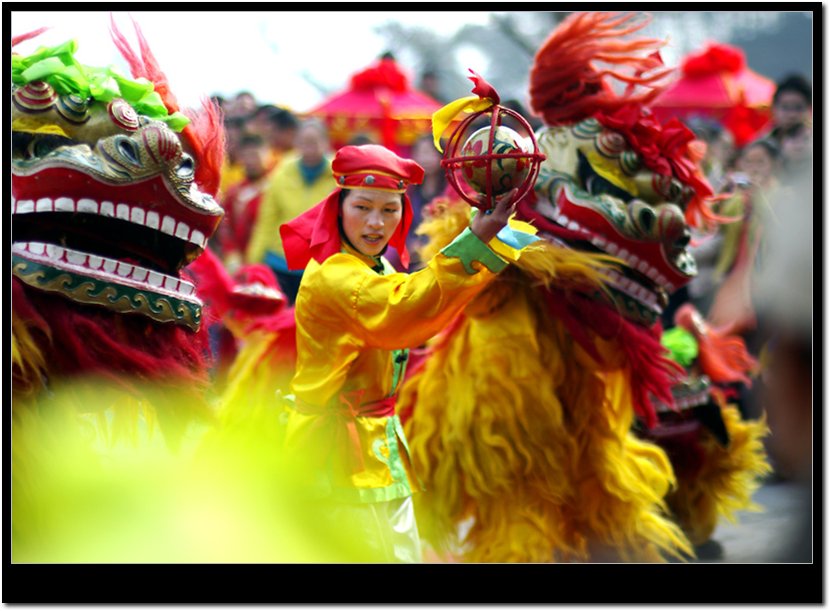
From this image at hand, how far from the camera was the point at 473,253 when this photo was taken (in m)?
2.90

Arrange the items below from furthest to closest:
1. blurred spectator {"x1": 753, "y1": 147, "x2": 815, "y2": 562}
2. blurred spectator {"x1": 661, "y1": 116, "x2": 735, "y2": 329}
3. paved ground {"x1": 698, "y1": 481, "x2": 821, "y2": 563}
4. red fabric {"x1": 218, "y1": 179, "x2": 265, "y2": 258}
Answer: red fabric {"x1": 218, "y1": 179, "x2": 265, "y2": 258} < blurred spectator {"x1": 661, "y1": 116, "x2": 735, "y2": 329} < blurred spectator {"x1": 753, "y1": 147, "x2": 815, "y2": 562} < paved ground {"x1": 698, "y1": 481, "x2": 821, "y2": 563}

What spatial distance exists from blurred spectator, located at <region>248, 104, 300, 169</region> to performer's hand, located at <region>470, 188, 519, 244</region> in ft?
19.1

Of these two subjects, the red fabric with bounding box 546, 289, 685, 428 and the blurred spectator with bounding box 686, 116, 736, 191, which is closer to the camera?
the red fabric with bounding box 546, 289, 685, 428

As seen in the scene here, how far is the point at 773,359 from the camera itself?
19.4 feet

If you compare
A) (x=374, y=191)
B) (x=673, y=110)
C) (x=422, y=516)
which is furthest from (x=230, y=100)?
(x=374, y=191)

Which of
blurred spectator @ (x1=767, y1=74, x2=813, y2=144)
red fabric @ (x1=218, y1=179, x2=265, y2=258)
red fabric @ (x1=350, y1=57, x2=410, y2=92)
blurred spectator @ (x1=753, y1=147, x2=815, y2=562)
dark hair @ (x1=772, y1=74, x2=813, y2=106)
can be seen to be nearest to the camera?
blurred spectator @ (x1=753, y1=147, x2=815, y2=562)

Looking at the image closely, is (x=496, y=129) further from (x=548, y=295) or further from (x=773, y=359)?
(x=773, y=359)

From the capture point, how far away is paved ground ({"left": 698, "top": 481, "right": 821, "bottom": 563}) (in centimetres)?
465

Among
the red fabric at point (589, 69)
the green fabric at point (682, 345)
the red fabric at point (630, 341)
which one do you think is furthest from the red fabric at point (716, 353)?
the red fabric at point (589, 69)

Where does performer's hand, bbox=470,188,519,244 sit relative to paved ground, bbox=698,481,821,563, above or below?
above

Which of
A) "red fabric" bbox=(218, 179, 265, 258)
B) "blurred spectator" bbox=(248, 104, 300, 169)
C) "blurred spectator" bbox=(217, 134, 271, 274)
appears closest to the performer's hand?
"blurred spectator" bbox=(217, 134, 271, 274)

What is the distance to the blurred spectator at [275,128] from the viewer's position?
866cm

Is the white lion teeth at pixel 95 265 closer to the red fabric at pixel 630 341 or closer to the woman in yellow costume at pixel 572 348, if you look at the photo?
the woman in yellow costume at pixel 572 348

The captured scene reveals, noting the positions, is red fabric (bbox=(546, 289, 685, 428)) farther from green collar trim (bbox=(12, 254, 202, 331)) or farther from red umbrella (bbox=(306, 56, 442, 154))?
red umbrella (bbox=(306, 56, 442, 154))
